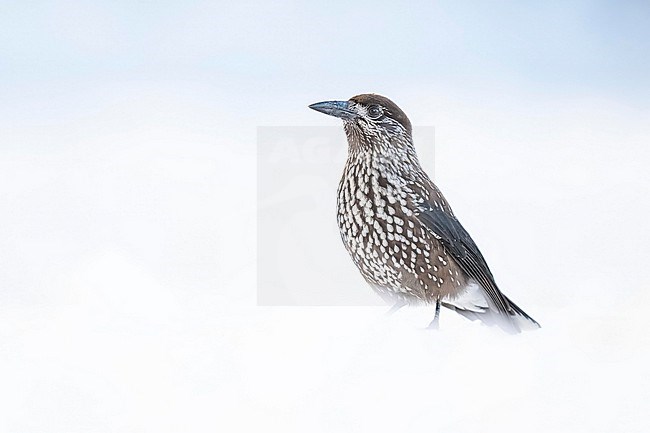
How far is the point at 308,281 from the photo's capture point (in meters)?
1.44

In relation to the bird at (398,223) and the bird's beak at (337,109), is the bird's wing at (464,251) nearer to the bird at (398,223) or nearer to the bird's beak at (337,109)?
the bird at (398,223)

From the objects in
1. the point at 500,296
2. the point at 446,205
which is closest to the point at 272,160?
the point at 446,205

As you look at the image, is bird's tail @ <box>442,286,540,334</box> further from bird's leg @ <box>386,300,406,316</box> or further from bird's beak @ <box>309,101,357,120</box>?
bird's beak @ <box>309,101,357,120</box>

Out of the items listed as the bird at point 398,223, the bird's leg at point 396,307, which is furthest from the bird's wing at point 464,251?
the bird's leg at point 396,307

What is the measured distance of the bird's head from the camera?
1.22 m

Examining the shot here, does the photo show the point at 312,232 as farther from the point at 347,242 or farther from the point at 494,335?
the point at 494,335

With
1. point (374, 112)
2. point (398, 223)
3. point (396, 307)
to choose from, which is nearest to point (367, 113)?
point (374, 112)

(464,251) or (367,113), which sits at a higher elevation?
(367,113)

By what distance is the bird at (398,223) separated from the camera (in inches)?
47.5

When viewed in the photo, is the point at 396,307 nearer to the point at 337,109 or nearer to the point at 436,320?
the point at 436,320

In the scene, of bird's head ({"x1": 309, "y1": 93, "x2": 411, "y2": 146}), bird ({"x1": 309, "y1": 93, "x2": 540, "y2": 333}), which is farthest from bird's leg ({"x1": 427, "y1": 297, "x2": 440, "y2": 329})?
bird's head ({"x1": 309, "y1": 93, "x2": 411, "y2": 146})

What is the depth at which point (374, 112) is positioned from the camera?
1.23 meters

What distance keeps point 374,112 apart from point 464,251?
0.25 metres

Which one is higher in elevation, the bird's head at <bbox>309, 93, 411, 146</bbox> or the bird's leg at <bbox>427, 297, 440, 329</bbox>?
the bird's head at <bbox>309, 93, 411, 146</bbox>
